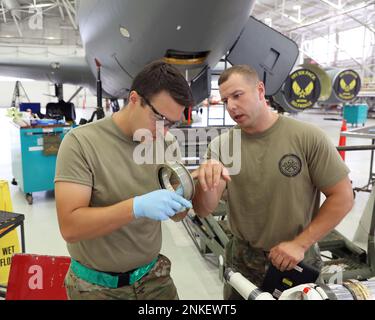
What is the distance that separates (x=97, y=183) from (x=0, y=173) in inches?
236

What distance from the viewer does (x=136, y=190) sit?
52.2 inches

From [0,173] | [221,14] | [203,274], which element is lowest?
[0,173]

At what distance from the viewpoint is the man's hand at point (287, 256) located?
1431 mm

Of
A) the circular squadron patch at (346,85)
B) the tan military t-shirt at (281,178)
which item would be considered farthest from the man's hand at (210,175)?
the circular squadron patch at (346,85)

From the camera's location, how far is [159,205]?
1.11 metres

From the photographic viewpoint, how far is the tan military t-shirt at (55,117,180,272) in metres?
1.21

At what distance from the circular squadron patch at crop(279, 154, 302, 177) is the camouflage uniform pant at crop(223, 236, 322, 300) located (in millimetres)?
416

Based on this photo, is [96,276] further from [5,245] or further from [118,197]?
[5,245]

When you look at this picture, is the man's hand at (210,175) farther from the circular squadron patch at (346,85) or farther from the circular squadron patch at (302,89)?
the circular squadron patch at (346,85)

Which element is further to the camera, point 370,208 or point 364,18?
point 364,18
